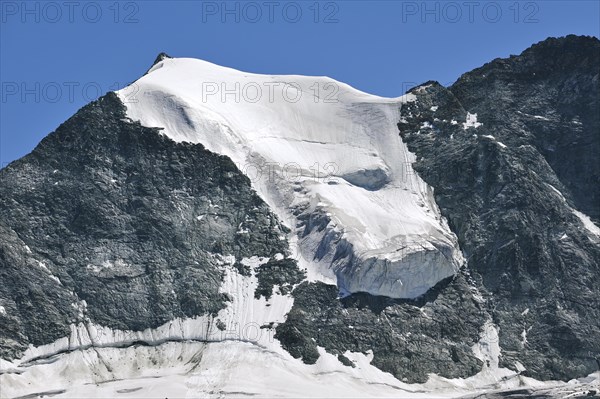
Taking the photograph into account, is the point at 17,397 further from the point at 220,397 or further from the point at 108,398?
the point at 220,397

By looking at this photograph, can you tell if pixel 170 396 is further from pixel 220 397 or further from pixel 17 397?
pixel 17 397

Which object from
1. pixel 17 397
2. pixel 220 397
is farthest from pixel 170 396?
pixel 17 397

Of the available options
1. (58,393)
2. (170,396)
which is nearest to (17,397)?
(58,393)

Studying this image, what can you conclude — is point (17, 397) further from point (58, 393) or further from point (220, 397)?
point (220, 397)

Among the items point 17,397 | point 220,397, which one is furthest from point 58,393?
point 220,397
